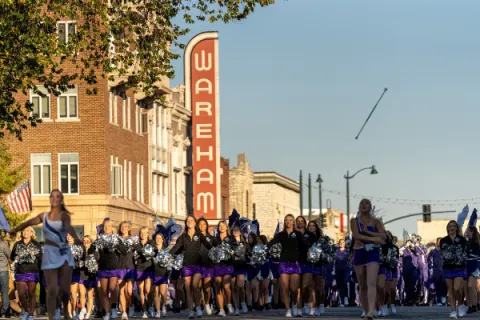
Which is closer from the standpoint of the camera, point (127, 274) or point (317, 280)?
point (127, 274)

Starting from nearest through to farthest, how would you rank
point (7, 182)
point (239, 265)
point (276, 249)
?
point (276, 249)
point (239, 265)
point (7, 182)

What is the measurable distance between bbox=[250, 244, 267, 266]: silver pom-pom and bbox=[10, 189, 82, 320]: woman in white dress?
11.6 m

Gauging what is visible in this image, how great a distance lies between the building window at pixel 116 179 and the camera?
59.1 metres

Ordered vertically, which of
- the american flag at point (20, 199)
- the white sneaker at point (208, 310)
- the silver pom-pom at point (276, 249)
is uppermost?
the american flag at point (20, 199)

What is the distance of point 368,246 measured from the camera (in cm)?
2173

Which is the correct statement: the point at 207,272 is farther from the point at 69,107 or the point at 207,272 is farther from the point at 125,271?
the point at 69,107

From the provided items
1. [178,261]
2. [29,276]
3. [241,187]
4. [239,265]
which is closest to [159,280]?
[178,261]

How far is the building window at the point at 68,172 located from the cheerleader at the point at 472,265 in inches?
1175

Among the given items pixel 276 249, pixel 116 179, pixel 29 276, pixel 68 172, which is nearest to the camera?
pixel 29 276

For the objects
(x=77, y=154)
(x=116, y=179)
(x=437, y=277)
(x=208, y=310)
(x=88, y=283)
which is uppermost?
(x=77, y=154)

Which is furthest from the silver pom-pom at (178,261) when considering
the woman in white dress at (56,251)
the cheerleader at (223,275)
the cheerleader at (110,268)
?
the woman in white dress at (56,251)

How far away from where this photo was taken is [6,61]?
30.5 meters

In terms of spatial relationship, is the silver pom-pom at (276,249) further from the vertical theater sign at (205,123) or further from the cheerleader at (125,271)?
the vertical theater sign at (205,123)

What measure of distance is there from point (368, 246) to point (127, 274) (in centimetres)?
692
